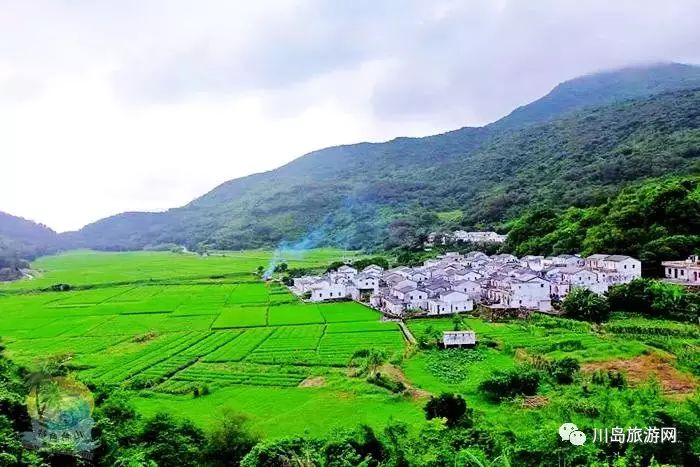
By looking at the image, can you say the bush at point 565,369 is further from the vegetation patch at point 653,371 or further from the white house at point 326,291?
the white house at point 326,291

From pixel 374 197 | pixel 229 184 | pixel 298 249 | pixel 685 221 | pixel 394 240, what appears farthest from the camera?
pixel 229 184

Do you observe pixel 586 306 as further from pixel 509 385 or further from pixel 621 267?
pixel 509 385

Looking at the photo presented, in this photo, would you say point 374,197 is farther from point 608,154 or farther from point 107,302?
point 107,302

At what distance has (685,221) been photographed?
44.9 meters

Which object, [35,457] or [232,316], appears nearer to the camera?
[35,457]

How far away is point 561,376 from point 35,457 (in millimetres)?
17594

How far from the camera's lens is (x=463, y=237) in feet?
246

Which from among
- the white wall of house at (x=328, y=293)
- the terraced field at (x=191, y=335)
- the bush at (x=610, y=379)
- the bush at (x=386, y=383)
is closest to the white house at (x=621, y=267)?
the terraced field at (x=191, y=335)

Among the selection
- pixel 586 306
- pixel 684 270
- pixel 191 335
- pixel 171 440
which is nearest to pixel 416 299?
pixel 586 306

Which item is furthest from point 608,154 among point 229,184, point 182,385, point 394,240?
point 229,184

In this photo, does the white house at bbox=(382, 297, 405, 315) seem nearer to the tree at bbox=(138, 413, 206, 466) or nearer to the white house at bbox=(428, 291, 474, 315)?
the white house at bbox=(428, 291, 474, 315)

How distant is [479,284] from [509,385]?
23117 mm

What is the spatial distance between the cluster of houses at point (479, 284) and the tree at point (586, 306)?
2.72 m

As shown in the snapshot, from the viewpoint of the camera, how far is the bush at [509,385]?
20.6 meters
